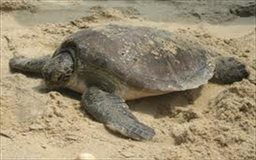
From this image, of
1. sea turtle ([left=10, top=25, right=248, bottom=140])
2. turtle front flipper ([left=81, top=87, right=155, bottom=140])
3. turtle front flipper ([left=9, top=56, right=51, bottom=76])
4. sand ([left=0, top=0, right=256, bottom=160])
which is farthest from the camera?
turtle front flipper ([left=9, top=56, right=51, bottom=76])

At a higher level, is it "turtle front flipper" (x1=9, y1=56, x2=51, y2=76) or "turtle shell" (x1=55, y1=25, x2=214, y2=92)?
"turtle shell" (x1=55, y1=25, x2=214, y2=92)

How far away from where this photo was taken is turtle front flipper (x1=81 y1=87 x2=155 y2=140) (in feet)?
10.4

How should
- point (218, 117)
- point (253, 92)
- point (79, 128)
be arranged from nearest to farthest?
point (79, 128), point (218, 117), point (253, 92)

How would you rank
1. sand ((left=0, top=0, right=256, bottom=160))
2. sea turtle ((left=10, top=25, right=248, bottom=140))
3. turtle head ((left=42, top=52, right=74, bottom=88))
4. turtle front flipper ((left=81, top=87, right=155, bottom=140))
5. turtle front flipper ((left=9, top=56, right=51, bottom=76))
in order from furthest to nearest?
turtle front flipper ((left=9, top=56, right=51, bottom=76)), turtle head ((left=42, top=52, right=74, bottom=88)), sea turtle ((left=10, top=25, right=248, bottom=140)), turtle front flipper ((left=81, top=87, right=155, bottom=140)), sand ((left=0, top=0, right=256, bottom=160))

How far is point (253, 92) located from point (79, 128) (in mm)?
1202

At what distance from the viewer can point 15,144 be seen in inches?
118

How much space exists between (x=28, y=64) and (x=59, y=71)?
433 millimetres

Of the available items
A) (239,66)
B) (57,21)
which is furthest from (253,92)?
(57,21)

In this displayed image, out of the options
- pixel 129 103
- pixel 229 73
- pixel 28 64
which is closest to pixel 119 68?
pixel 129 103

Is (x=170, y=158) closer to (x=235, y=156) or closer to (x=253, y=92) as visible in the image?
(x=235, y=156)

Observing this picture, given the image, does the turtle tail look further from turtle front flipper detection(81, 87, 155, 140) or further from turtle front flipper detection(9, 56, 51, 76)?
turtle front flipper detection(9, 56, 51, 76)

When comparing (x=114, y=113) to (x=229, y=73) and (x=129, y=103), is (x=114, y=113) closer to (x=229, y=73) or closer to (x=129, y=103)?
(x=129, y=103)

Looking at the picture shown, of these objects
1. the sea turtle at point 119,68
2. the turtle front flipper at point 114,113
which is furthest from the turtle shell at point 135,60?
the turtle front flipper at point 114,113

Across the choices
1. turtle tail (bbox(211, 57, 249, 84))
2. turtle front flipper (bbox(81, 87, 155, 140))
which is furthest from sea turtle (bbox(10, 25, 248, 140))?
turtle tail (bbox(211, 57, 249, 84))
